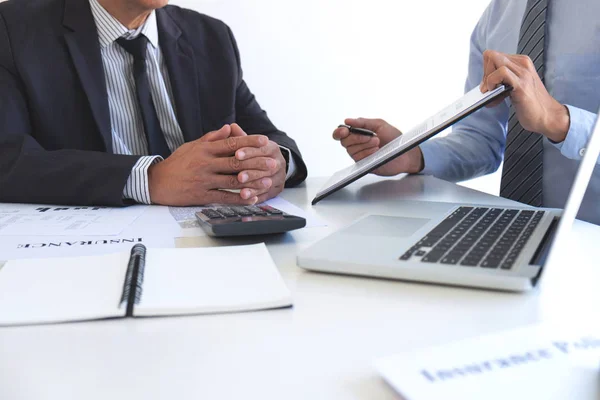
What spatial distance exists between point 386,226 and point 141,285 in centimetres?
33

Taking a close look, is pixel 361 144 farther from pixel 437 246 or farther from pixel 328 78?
pixel 328 78

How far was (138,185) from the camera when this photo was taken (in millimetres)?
981

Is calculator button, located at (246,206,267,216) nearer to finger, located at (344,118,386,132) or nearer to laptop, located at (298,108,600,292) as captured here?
laptop, located at (298,108,600,292)

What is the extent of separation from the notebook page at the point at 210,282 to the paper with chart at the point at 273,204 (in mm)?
181

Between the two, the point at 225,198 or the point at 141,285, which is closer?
the point at 141,285

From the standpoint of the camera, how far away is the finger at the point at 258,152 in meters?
1.00

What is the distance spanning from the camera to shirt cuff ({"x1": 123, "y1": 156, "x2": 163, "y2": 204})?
0.98 meters

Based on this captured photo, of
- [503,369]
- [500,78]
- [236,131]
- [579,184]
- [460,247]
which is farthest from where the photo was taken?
[236,131]

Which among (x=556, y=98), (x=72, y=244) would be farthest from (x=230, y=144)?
(x=556, y=98)

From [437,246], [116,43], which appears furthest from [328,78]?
[437,246]

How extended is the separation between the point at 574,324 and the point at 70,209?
2.68 ft

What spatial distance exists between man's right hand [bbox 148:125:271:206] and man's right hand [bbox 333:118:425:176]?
275mm

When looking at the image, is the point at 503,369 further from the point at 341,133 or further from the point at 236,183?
the point at 341,133

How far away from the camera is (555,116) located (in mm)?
985
